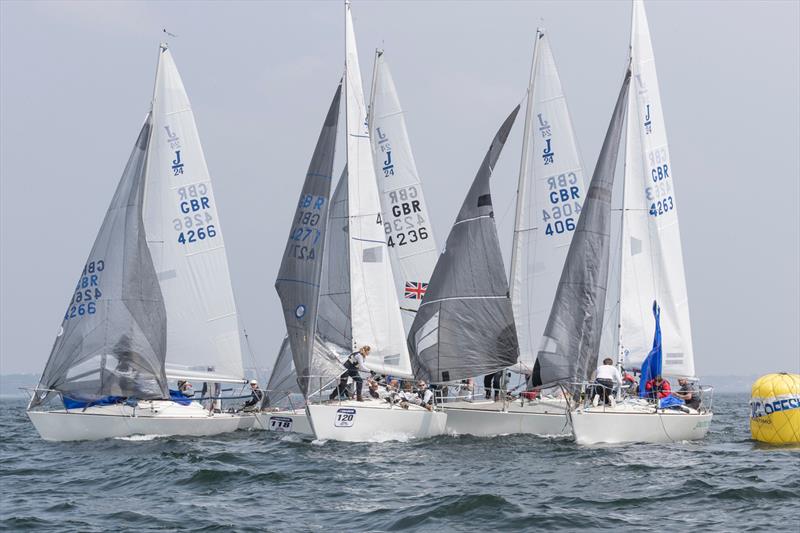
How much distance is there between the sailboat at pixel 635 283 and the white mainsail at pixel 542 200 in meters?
3.23

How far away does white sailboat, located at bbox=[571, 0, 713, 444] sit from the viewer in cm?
2722

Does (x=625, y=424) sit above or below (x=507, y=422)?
below

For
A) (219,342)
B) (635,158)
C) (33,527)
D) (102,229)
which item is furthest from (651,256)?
(33,527)

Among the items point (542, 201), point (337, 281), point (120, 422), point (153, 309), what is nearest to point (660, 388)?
point (542, 201)

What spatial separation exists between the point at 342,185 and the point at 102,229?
23.1ft

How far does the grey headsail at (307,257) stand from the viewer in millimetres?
26438

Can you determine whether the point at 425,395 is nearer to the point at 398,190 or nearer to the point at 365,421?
the point at 365,421

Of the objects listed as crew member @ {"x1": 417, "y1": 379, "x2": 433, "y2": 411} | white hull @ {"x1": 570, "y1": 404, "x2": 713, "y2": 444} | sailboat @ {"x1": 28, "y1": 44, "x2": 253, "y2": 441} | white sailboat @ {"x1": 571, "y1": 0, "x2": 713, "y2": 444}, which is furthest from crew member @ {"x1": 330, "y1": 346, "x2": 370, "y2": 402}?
white sailboat @ {"x1": 571, "y1": 0, "x2": 713, "y2": 444}

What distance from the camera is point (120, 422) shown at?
27.1m

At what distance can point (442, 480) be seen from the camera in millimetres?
19844

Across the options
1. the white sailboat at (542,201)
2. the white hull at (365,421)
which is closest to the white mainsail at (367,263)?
the white hull at (365,421)

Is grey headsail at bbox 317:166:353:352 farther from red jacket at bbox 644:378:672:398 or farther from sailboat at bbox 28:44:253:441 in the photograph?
red jacket at bbox 644:378:672:398

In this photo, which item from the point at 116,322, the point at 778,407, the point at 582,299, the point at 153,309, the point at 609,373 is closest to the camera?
the point at 778,407

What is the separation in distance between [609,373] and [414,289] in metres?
10.0
